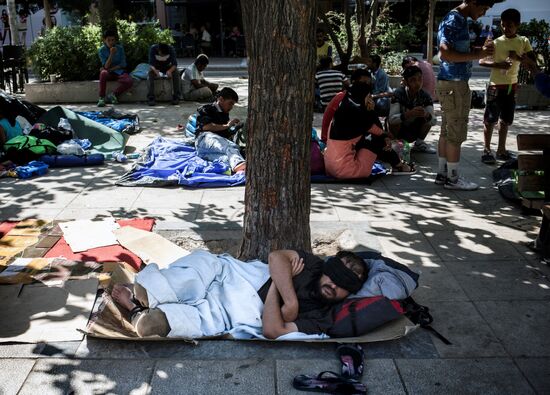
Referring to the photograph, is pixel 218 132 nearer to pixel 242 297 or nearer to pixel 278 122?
pixel 278 122

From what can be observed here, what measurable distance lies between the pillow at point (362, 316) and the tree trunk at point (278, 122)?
914 mm

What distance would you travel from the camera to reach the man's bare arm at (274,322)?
3400 mm

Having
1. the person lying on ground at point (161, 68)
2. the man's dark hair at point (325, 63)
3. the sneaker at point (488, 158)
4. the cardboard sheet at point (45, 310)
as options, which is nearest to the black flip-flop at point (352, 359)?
the cardboard sheet at point (45, 310)

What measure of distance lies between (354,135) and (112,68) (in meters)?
7.09

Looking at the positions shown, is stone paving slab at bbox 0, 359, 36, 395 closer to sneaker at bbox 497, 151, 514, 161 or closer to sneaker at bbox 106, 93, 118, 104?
sneaker at bbox 497, 151, 514, 161

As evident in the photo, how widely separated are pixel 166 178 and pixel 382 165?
2729 millimetres

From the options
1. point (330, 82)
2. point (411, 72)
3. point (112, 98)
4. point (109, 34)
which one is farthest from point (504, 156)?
point (109, 34)

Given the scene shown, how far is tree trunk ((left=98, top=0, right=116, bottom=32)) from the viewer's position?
13086 mm

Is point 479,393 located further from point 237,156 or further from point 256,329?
point 237,156

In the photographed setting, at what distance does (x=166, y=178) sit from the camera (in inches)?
270

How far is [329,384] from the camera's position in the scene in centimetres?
300

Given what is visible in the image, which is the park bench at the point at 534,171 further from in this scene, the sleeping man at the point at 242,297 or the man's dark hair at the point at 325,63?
the man's dark hair at the point at 325,63

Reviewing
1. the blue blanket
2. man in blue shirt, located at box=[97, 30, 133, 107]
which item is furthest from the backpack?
man in blue shirt, located at box=[97, 30, 133, 107]

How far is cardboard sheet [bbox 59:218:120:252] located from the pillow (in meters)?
2.35
